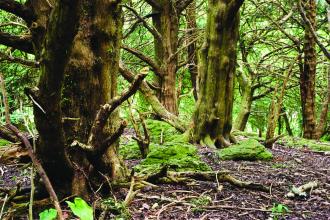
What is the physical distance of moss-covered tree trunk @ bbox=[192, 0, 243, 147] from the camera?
19.3 ft

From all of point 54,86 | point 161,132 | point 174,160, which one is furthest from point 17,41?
point 161,132

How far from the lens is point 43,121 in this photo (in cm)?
209

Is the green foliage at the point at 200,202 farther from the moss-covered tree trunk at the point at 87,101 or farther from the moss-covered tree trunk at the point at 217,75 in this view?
the moss-covered tree trunk at the point at 217,75

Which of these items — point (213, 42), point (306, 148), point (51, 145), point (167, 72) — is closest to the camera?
point (51, 145)

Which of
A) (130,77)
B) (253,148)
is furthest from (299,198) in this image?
(130,77)

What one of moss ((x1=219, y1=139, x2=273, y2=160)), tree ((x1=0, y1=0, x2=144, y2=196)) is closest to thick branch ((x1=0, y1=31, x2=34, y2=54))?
tree ((x1=0, y1=0, x2=144, y2=196))

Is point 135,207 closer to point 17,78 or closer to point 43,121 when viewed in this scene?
point 43,121

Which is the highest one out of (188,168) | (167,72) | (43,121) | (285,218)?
(167,72)

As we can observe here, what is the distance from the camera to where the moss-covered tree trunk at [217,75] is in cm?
588

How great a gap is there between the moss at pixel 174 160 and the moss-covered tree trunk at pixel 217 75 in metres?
1.64

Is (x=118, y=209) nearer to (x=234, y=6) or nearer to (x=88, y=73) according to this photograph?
(x=88, y=73)

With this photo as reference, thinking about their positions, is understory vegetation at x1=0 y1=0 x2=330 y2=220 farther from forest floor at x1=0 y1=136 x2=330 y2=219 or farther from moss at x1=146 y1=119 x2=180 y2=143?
moss at x1=146 y1=119 x2=180 y2=143

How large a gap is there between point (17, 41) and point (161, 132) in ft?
14.8

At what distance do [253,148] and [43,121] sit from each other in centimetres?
373
